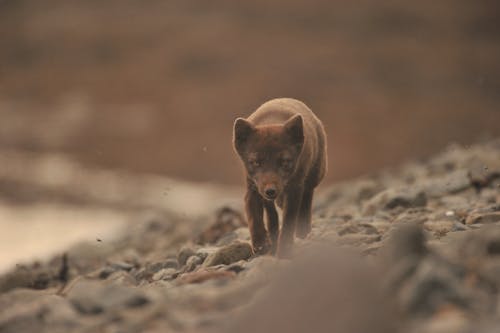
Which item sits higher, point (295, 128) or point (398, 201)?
point (295, 128)

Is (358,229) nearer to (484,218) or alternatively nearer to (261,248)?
(261,248)

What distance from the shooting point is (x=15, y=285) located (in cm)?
1028

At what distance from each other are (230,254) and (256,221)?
535 mm

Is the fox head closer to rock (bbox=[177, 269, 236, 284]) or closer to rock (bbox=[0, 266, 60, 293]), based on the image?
rock (bbox=[177, 269, 236, 284])

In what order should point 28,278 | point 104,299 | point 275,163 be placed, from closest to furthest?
point 104,299, point 275,163, point 28,278

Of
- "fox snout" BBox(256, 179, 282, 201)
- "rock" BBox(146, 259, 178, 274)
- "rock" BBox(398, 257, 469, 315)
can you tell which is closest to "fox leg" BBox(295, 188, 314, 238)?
"rock" BBox(146, 259, 178, 274)

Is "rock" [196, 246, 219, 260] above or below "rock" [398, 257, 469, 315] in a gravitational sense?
below

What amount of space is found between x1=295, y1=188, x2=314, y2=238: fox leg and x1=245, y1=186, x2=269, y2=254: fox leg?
3.49ft

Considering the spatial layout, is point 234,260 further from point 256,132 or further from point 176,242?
point 176,242

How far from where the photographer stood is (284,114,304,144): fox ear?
7.75 meters

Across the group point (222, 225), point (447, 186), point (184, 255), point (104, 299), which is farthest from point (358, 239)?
point (447, 186)

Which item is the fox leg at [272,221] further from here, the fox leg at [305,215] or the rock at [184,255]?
the rock at [184,255]

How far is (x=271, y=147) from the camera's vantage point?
7723mm

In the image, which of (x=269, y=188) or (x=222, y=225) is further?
(x=222, y=225)
